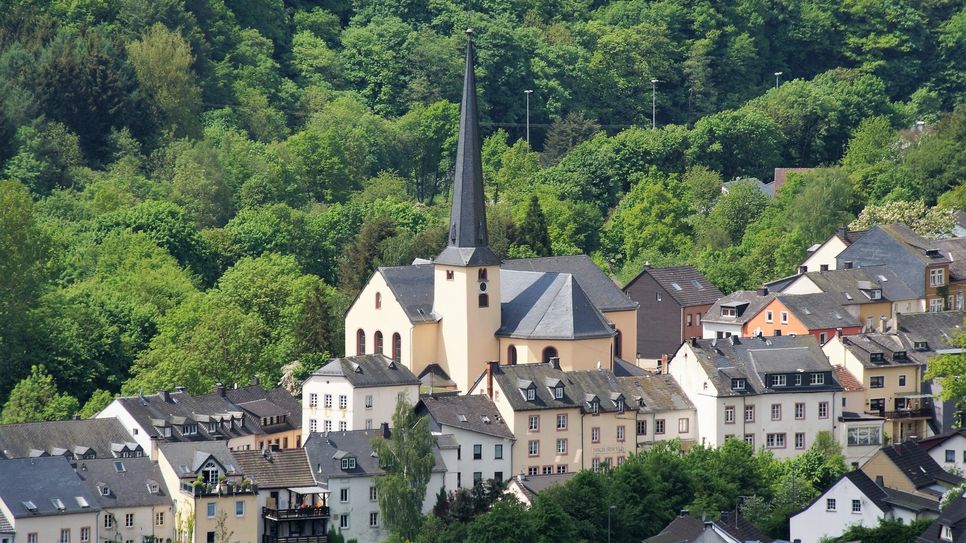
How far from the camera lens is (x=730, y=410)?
297ft

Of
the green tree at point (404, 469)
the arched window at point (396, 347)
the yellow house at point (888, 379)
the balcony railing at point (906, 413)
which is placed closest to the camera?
the green tree at point (404, 469)

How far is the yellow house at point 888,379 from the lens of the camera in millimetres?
93375

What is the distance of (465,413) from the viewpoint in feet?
289

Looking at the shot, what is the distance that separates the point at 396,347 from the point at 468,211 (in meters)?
5.22

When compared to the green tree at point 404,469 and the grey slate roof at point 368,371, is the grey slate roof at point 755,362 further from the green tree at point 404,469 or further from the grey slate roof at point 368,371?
the green tree at point 404,469

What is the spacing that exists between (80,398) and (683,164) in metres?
42.5

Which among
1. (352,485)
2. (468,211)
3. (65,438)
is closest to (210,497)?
(352,485)

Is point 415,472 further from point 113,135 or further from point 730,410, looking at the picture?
point 113,135

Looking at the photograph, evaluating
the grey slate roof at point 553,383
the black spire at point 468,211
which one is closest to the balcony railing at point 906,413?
the grey slate roof at point 553,383

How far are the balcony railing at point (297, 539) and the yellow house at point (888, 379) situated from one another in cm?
1984

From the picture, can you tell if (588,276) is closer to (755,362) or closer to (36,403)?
(755,362)

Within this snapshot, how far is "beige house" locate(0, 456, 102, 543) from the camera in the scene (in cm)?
7981

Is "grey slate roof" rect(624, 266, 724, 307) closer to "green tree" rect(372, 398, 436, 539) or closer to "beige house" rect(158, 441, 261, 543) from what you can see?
"green tree" rect(372, 398, 436, 539)

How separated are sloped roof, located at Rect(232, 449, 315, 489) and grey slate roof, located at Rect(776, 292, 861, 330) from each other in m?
22.0
